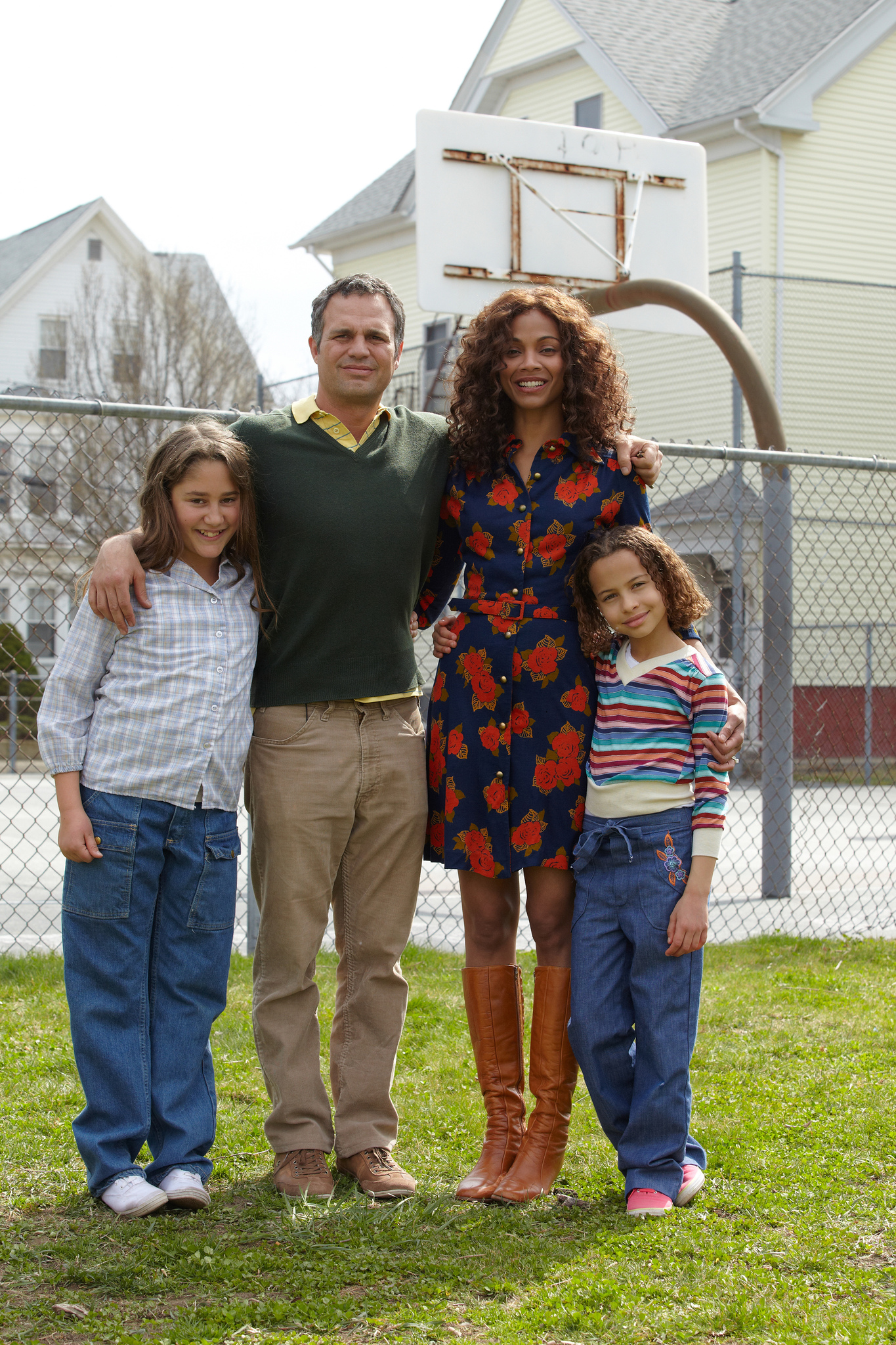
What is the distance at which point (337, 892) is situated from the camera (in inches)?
126

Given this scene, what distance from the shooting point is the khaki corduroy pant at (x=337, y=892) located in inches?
119

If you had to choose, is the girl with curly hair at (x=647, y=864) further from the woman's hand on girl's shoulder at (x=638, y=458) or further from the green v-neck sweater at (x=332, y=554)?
the green v-neck sweater at (x=332, y=554)

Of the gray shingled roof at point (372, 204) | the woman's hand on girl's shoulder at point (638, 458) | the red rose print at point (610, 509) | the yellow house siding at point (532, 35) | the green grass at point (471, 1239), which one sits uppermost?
the yellow house siding at point (532, 35)

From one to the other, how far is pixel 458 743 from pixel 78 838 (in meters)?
0.87

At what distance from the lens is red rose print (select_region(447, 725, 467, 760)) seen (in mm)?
3041

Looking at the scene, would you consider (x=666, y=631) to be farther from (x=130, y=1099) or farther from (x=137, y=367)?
(x=137, y=367)

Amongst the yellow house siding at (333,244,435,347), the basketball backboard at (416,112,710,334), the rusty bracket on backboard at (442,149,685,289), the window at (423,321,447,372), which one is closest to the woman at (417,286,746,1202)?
the basketball backboard at (416,112,710,334)

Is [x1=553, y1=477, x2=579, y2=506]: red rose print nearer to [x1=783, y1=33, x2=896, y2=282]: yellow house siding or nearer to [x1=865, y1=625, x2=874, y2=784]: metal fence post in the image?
[x1=865, y1=625, x2=874, y2=784]: metal fence post

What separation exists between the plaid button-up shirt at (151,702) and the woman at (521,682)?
→ 1.75ft

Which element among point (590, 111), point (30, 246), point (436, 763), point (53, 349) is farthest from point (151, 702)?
point (30, 246)

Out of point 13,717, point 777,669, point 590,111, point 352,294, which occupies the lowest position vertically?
point 13,717

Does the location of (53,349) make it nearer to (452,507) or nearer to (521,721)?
(452,507)

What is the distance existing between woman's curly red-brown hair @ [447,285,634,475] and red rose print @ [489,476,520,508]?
0.04 m

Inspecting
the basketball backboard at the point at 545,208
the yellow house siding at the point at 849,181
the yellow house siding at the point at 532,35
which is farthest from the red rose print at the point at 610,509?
the yellow house siding at the point at 532,35
